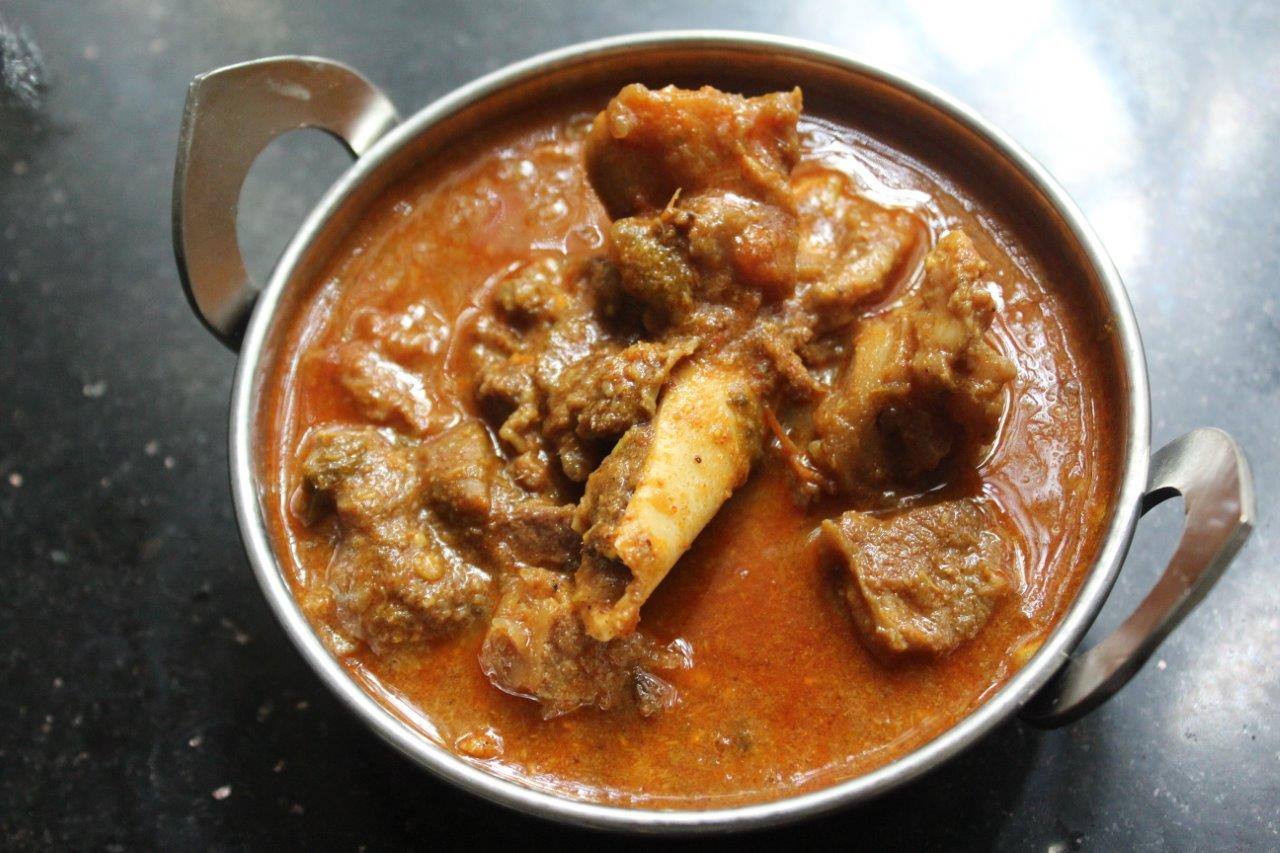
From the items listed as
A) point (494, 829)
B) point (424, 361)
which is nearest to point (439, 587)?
point (424, 361)

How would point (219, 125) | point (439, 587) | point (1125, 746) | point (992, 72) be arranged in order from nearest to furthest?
1. point (439, 587)
2. point (219, 125)
3. point (1125, 746)
4. point (992, 72)

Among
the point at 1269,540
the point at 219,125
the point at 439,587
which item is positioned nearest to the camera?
the point at 439,587

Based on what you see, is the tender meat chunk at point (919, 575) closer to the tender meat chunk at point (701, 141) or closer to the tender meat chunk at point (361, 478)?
the tender meat chunk at point (701, 141)

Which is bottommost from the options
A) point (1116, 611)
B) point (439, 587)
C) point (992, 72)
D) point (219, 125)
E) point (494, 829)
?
point (494, 829)

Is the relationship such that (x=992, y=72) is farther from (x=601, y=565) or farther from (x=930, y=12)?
(x=601, y=565)

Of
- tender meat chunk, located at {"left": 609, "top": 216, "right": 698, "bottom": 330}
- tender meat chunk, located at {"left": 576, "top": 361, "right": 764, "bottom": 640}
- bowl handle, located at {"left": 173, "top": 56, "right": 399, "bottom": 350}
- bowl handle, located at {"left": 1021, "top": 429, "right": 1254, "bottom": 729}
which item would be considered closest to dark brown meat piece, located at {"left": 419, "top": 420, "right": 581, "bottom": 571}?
tender meat chunk, located at {"left": 576, "top": 361, "right": 764, "bottom": 640}

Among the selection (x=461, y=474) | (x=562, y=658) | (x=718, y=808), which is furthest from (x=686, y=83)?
(x=718, y=808)
